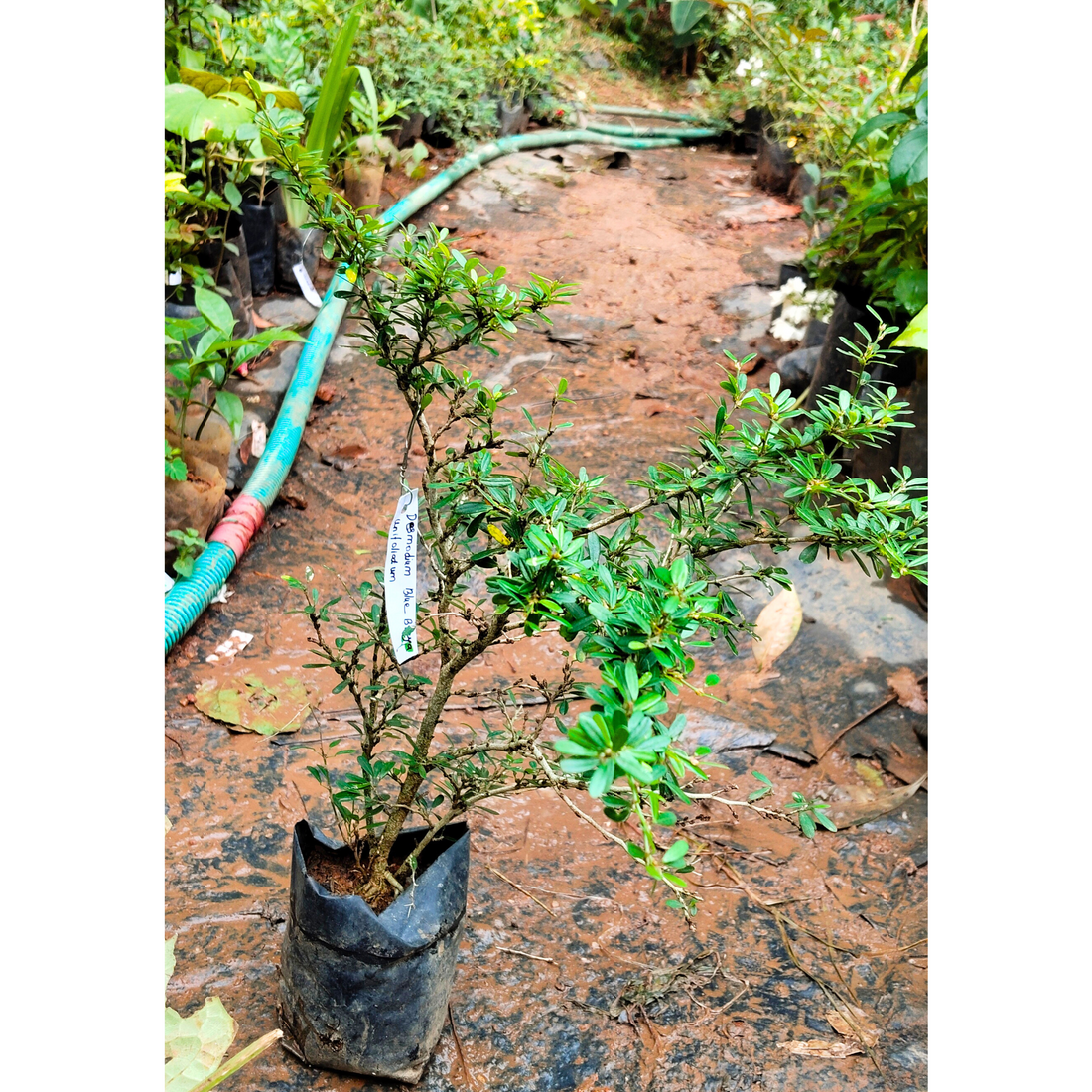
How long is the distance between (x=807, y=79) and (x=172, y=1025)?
531cm

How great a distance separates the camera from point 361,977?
134 centimetres

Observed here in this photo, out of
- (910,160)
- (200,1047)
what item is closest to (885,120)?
(910,160)

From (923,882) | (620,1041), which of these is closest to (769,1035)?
(620,1041)

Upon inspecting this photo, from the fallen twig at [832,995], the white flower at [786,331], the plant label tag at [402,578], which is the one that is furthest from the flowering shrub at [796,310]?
the plant label tag at [402,578]

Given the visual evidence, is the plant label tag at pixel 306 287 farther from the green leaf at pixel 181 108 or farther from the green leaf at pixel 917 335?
the green leaf at pixel 917 335

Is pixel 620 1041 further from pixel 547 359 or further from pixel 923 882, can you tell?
pixel 547 359

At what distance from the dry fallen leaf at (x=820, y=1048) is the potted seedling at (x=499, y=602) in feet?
1.46

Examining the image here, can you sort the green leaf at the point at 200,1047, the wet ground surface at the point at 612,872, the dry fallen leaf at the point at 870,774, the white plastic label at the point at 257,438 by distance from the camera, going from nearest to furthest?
the green leaf at the point at 200,1047 < the wet ground surface at the point at 612,872 < the dry fallen leaf at the point at 870,774 < the white plastic label at the point at 257,438

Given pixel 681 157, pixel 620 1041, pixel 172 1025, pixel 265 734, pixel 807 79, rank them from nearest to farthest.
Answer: pixel 172 1025 → pixel 620 1041 → pixel 265 734 → pixel 807 79 → pixel 681 157

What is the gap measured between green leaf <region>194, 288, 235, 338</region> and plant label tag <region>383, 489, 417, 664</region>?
1530 mm

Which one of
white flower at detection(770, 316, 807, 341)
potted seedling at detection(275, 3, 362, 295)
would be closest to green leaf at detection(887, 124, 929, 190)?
white flower at detection(770, 316, 807, 341)

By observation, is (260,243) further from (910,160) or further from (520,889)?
(520,889)

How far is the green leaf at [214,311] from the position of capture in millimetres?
2516

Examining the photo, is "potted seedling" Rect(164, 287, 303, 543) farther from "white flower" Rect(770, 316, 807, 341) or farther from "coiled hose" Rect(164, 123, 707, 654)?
"white flower" Rect(770, 316, 807, 341)
